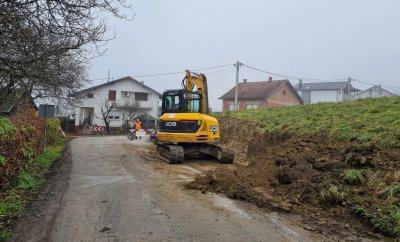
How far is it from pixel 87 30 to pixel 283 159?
5794 millimetres

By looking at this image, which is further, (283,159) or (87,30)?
(283,159)

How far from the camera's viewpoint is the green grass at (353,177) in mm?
8107

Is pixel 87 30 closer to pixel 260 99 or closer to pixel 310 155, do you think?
pixel 310 155

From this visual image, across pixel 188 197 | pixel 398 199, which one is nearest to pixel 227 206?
pixel 188 197

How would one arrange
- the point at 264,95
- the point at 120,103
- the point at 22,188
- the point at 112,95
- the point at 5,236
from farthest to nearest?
the point at 112,95, the point at 120,103, the point at 264,95, the point at 22,188, the point at 5,236

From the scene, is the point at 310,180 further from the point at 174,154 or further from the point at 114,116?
the point at 114,116

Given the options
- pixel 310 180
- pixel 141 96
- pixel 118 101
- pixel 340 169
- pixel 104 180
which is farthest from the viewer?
pixel 141 96

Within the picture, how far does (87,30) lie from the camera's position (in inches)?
325

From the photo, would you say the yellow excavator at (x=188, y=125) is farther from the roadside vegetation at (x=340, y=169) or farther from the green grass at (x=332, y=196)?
the green grass at (x=332, y=196)

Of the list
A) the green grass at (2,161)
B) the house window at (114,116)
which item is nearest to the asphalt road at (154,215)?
the green grass at (2,161)

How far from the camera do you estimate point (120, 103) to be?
2132 inches

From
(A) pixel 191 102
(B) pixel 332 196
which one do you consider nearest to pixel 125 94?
(A) pixel 191 102

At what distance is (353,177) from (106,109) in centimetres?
4794

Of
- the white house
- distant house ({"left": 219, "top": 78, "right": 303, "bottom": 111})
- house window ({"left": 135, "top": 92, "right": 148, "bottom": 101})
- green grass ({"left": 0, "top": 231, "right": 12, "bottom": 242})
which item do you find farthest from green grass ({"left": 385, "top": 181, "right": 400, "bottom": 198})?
house window ({"left": 135, "top": 92, "right": 148, "bottom": 101})
